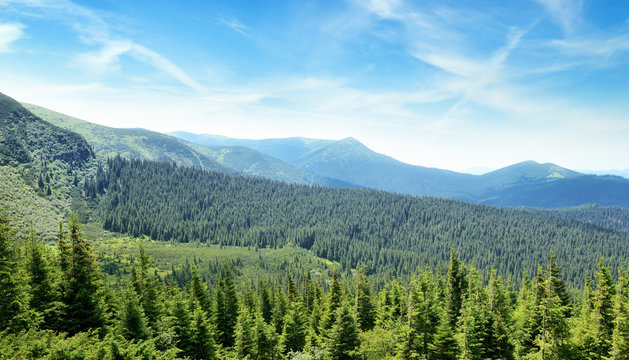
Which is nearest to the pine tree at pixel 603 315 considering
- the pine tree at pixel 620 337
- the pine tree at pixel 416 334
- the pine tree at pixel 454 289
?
the pine tree at pixel 620 337

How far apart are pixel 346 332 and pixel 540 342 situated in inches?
848

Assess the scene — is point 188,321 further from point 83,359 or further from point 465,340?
point 465,340

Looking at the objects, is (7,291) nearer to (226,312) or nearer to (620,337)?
(226,312)

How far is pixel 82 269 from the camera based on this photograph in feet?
101

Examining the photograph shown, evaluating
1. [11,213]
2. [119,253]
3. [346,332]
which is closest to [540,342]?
[346,332]

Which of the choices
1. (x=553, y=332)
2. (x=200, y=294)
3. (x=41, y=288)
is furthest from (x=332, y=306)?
(x=41, y=288)

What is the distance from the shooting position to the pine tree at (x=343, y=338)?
1603 inches

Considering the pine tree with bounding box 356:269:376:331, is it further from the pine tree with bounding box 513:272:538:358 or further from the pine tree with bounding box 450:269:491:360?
the pine tree with bounding box 513:272:538:358

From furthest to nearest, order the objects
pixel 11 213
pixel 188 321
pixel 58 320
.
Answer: pixel 11 213, pixel 188 321, pixel 58 320

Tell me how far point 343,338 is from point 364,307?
75.1ft

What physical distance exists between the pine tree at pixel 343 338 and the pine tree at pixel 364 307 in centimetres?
1753

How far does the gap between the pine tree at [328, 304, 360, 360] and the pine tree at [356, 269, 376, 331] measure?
690 inches

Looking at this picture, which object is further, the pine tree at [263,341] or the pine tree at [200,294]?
the pine tree at [200,294]

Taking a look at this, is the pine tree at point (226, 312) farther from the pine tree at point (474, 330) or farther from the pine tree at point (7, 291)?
the pine tree at point (474, 330)
